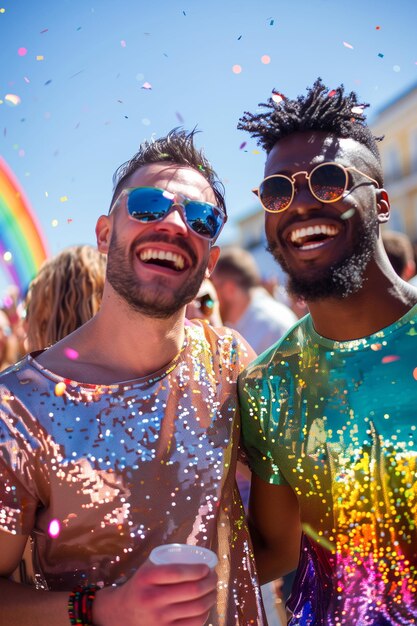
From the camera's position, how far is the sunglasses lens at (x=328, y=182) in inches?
73.9

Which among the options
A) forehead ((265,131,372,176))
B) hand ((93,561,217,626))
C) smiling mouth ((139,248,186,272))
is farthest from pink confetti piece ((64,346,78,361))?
forehead ((265,131,372,176))

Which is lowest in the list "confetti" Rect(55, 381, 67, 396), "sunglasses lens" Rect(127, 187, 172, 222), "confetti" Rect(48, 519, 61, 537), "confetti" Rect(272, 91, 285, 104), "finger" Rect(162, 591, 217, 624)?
"finger" Rect(162, 591, 217, 624)

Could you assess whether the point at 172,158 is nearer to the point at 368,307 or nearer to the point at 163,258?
the point at 163,258

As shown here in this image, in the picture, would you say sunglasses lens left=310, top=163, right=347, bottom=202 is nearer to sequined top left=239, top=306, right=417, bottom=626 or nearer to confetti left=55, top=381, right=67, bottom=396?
sequined top left=239, top=306, right=417, bottom=626

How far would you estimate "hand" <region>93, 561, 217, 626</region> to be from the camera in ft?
4.13

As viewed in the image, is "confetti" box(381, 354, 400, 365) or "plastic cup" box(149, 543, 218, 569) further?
"confetti" box(381, 354, 400, 365)

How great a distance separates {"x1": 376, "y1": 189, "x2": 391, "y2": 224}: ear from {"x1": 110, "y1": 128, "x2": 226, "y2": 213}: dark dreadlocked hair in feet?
1.98

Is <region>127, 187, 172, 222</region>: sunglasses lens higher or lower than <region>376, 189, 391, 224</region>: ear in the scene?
higher

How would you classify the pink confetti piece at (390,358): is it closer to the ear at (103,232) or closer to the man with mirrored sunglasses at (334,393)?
the man with mirrored sunglasses at (334,393)

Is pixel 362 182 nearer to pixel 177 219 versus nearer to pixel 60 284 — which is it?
pixel 177 219

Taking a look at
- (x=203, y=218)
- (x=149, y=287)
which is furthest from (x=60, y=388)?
(x=203, y=218)

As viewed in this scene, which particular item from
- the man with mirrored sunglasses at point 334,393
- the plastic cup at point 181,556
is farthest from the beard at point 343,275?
the plastic cup at point 181,556

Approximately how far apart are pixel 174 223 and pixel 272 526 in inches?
40.9

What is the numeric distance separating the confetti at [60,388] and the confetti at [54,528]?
34 cm
